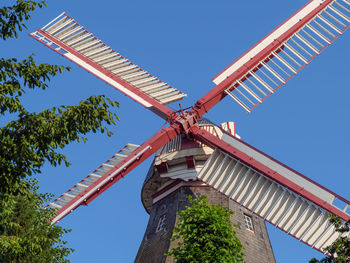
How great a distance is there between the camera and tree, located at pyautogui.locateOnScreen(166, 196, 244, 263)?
16531 millimetres

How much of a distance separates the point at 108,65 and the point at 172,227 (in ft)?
28.5

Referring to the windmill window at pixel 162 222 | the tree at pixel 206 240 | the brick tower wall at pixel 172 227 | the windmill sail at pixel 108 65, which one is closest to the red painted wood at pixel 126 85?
the windmill sail at pixel 108 65

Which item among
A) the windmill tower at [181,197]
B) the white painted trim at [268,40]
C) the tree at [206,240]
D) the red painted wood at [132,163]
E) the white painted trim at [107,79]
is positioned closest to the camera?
the tree at [206,240]

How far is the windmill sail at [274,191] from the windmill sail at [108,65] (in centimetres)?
369

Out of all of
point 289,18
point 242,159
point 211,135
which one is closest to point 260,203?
point 242,159

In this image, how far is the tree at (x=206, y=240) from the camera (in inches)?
651

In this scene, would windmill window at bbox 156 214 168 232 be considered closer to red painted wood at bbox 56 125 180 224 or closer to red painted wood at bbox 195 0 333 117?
red painted wood at bbox 56 125 180 224

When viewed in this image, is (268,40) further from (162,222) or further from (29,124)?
(29,124)

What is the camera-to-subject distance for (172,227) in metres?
23.6

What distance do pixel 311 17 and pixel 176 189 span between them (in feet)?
33.4

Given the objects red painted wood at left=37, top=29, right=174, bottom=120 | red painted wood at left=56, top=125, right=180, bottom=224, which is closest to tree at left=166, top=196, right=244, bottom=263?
red painted wood at left=56, top=125, right=180, bottom=224

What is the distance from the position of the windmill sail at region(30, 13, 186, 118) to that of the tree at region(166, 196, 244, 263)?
8394 mm

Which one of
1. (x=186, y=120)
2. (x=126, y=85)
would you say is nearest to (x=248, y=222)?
(x=186, y=120)

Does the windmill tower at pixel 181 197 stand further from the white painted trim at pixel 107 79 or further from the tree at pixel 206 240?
the tree at pixel 206 240
